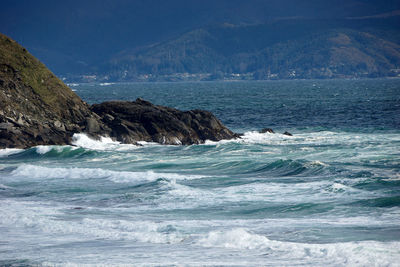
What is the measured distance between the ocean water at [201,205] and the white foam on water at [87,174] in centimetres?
5

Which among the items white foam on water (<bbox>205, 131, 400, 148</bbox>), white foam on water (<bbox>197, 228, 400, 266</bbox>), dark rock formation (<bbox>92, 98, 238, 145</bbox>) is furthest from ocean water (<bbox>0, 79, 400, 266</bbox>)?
dark rock formation (<bbox>92, 98, 238, 145</bbox>)

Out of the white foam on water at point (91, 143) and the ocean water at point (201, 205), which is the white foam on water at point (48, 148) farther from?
the white foam on water at point (91, 143)

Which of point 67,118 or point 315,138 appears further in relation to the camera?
point 315,138

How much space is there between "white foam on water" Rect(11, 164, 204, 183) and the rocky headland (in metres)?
Result: 8.89

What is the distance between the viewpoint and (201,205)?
75.6 feet

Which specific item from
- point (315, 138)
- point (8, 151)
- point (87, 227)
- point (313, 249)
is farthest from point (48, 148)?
point (313, 249)

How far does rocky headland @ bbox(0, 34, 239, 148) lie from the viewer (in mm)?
41344

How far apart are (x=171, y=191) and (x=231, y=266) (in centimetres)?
987

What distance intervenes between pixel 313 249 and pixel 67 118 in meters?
30.2

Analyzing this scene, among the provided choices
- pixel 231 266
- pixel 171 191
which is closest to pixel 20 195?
pixel 171 191

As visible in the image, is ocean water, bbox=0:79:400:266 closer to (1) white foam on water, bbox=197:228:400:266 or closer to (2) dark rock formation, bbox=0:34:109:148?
(1) white foam on water, bbox=197:228:400:266

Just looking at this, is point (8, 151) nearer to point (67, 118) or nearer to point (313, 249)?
point (67, 118)

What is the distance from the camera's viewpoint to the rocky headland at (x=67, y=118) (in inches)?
1628

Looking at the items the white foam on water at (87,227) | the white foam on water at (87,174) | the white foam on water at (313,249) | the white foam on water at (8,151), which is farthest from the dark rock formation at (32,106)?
the white foam on water at (313,249)
